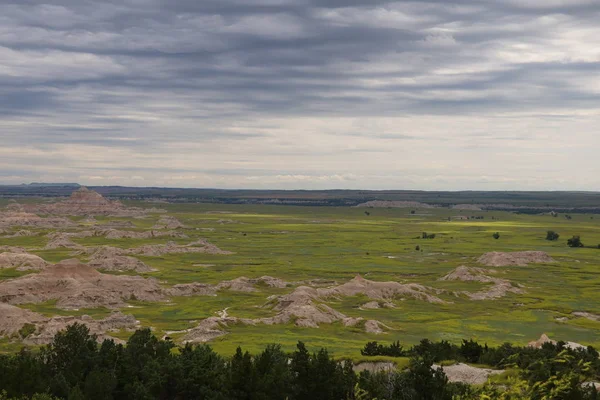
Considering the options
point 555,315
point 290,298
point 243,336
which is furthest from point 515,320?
point 243,336

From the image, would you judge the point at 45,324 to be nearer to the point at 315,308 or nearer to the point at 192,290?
the point at 192,290

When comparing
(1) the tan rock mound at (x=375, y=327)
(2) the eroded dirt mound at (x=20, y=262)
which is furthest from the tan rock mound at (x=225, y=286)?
(2) the eroded dirt mound at (x=20, y=262)

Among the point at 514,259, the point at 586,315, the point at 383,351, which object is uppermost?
the point at 383,351

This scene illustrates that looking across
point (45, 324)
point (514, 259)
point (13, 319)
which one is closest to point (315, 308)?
point (45, 324)

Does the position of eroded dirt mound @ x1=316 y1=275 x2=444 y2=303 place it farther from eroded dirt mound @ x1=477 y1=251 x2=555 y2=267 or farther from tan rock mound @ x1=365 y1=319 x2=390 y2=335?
eroded dirt mound @ x1=477 y1=251 x2=555 y2=267

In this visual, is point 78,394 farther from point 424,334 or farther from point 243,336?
point 424,334

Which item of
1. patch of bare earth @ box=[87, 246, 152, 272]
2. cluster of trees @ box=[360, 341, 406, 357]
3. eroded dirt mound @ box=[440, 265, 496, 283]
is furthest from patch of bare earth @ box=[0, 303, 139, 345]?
eroded dirt mound @ box=[440, 265, 496, 283]
